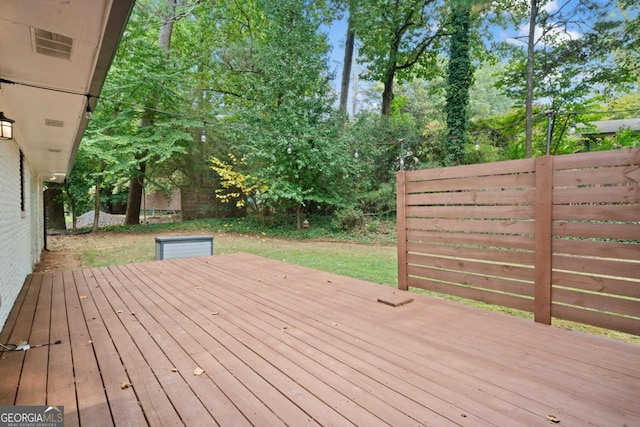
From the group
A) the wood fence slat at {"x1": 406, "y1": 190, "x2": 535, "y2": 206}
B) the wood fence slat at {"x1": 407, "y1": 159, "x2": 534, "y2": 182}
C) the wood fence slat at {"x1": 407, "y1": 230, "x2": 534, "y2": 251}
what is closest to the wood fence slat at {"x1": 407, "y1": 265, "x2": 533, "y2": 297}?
the wood fence slat at {"x1": 407, "y1": 230, "x2": 534, "y2": 251}

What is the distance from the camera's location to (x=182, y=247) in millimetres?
6254

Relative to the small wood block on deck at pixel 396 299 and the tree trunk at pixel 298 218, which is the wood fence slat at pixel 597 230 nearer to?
the small wood block on deck at pixel 396 299

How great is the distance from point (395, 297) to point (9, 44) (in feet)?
11.5

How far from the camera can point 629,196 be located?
219cm

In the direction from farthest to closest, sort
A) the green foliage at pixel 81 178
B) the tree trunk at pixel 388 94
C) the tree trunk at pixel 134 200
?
the tree trunk at pixel 388 94, the tree trunk at pixel 134 200, the green foliage at pixel 81 178

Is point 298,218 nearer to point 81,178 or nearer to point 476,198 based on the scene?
point 81,178

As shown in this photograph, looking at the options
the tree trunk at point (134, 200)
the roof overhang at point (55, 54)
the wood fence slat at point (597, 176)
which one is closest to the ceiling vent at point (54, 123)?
the roof overhang at point (55, 54)

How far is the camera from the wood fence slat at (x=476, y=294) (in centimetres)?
276

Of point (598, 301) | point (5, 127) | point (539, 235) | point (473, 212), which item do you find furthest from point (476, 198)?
point (5, 127)

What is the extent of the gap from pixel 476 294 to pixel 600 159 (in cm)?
146

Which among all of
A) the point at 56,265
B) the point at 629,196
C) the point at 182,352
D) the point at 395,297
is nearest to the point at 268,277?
the point at 395,297

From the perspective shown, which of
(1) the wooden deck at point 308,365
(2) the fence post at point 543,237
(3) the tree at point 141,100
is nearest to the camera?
(1) the wooden deck at point 308,365

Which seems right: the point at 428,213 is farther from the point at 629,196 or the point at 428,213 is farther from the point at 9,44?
the point at 9,44

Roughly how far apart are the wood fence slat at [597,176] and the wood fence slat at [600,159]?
0.10ft
